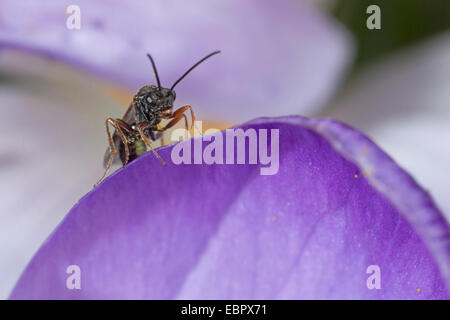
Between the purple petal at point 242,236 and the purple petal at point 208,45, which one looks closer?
the purple petal at point 242,236

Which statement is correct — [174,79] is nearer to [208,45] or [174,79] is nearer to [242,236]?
[208,45]

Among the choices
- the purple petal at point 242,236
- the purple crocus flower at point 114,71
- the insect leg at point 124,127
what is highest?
the purple crocus flower at point 114,71

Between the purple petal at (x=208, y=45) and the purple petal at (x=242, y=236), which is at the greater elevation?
the purple petal at (x=208, y=45)

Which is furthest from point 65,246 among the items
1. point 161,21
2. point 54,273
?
point 161,21

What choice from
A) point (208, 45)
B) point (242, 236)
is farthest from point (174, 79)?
point (242, 236)
